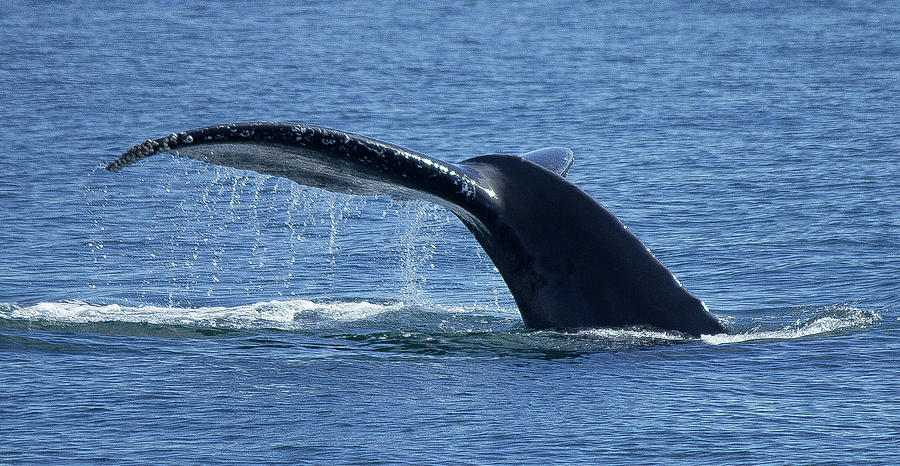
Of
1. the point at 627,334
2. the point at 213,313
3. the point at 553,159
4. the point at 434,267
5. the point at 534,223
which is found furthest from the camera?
the point at 434,267

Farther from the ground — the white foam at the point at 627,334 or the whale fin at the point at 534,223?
the whale fin at the point at 534,223

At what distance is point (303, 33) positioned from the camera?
36.9 m

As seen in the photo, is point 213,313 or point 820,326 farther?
point 213,313

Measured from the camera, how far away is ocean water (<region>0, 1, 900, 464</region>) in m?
7.97

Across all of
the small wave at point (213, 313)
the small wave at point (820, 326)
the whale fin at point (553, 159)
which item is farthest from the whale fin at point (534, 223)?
the small wave at point (213, 313)

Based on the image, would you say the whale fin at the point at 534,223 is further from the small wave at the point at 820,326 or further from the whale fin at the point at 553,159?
the small wave at the point at 820,326

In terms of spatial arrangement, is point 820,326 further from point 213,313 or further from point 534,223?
point 213,313

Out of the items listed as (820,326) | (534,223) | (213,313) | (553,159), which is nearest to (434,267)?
(213,313)

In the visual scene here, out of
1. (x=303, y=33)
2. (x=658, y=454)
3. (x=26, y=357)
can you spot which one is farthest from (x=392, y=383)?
(x=303, y=33)

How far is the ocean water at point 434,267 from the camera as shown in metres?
7.97

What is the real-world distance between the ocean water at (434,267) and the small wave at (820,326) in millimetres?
39

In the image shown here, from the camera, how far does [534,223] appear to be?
27.7 feet

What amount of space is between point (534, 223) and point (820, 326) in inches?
A: 112

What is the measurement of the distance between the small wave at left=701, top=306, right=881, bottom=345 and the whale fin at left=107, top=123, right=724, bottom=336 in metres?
0.71
